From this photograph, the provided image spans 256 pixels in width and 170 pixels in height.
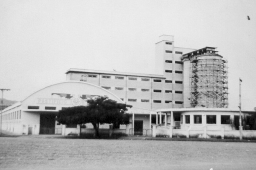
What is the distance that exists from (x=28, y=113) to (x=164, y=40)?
3757 cm

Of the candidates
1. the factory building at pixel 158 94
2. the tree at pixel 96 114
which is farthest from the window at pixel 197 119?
the tree at pixel 96 114

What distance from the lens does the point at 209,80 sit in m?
72.5

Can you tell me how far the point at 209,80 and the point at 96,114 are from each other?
33.7 metres

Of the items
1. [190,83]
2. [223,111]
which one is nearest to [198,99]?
[190,83]

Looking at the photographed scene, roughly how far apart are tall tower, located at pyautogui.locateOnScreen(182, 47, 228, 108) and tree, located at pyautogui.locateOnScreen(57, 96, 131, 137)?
28865 mm

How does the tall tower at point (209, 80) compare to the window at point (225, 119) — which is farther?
the tall tower at point (209, 80)

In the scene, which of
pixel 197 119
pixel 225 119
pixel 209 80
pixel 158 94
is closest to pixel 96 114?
pixel 197 119

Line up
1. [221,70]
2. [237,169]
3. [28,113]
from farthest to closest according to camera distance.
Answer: [221,70] < [28,113] < [237,169]

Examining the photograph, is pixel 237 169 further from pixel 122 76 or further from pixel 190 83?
pixel 190 83

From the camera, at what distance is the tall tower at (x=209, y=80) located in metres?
72.2

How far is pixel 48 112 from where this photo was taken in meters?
54.3

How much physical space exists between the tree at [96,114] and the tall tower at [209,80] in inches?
1136

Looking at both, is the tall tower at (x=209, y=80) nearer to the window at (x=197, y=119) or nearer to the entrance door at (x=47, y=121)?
the window at (x=197, y=119)

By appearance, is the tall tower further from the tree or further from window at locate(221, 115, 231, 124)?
the tree
